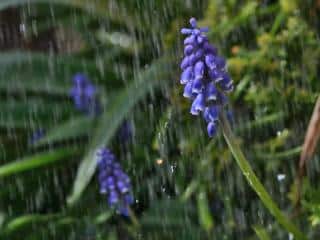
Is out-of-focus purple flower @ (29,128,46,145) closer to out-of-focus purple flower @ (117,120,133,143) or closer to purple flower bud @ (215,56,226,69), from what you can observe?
out-of-focus purple flower @ (117,120,133,143)

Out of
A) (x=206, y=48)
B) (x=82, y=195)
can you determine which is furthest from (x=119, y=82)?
(x=206, y=48)

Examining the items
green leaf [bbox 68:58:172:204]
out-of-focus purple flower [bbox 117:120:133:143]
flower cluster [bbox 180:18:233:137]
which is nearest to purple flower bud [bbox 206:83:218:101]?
flower cluster [bbox 180:18:233:137]

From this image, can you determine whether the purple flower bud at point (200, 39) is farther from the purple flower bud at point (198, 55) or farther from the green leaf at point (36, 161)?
the green leaf at point (36, 161)

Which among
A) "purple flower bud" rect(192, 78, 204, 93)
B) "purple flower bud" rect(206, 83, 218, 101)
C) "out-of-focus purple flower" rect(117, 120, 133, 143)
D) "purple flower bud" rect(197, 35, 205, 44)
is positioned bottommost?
"out-of-focus purple flower" rect(117, 120, 133, 143)

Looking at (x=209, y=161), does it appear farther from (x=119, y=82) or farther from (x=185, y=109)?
(x=119, y=82)

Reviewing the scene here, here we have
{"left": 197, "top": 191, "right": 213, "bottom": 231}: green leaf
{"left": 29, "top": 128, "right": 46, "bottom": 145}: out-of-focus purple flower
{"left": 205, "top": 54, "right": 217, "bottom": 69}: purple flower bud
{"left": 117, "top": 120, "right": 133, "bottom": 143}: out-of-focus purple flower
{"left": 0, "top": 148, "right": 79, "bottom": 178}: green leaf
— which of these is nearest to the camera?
{"left": 205, "top": 54, "right": 217, "bottom": 69}: purple flower bud

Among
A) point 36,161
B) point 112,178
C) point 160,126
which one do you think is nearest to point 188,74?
point 112,178

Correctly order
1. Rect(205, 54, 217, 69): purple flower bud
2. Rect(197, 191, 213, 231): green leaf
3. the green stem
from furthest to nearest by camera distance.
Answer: Rect(197, 191, 213, 231): green leaf
the green stem
Rect(205, 54, 217, 69): purple flower bud
